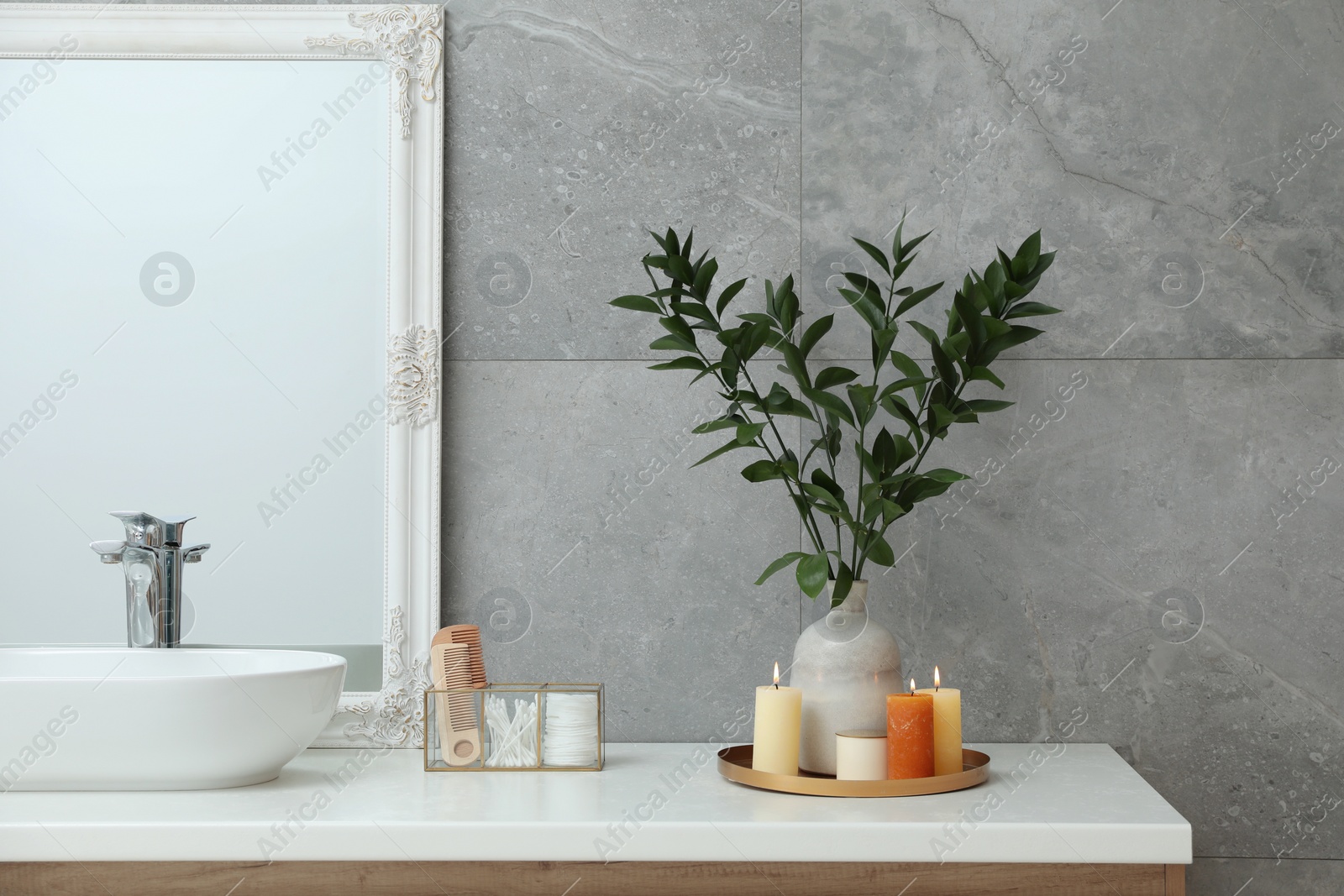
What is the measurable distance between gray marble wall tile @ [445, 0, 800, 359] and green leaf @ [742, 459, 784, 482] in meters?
0.26

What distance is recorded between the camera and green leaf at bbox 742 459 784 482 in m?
1.20

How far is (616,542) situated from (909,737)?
459 millimetres

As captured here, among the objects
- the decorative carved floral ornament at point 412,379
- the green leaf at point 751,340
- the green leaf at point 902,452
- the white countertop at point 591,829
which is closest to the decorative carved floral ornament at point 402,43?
the decorative carved floral ornament at point 412,379

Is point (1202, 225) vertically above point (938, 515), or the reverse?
point (1202, 225)

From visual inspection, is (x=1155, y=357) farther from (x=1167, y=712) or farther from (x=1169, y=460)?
(x=1167, y=712)

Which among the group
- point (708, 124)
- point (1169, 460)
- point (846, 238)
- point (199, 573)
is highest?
point (708, 124)


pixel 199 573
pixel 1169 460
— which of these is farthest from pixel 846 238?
pixel 199 573

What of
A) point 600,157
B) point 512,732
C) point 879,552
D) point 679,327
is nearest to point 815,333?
point 679,327

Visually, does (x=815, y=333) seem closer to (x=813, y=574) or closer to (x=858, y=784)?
(x=813, y=574)

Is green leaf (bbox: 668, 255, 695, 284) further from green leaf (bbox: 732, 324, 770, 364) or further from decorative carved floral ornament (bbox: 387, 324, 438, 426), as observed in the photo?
decorative carved floral ornament (bbox: 387, 324, 438, 426)

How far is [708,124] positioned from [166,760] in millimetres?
992

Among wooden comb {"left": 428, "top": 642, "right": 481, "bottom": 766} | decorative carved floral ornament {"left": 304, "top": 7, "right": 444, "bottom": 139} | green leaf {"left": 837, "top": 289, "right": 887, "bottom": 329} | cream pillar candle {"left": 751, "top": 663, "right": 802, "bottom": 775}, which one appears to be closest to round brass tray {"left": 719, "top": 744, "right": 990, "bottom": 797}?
cream pillar candle {"left": 751, "top": 663, "right": 802, "bottom": 775}

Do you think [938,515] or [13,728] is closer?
[13,728]

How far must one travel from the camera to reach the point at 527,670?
1.34m
